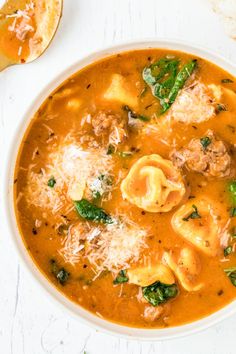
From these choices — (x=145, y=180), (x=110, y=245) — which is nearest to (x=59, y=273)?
(x=110, y=245)

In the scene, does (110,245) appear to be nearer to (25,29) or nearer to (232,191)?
(232,191)

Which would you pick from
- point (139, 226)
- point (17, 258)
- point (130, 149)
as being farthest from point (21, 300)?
point (130, 149)

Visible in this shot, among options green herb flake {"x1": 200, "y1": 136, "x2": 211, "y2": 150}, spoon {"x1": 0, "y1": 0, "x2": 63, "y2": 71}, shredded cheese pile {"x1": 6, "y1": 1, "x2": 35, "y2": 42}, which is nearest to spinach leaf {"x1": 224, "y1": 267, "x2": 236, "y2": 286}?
green herb flake {"x1": 200, "y1": 136, "x2": 211, "y2": 150}

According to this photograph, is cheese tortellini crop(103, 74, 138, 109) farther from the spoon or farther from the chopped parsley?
the chopped parsley

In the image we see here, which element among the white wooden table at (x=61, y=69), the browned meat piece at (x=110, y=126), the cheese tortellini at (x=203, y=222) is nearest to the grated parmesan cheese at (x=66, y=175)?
the browned meat piece at (x=110, y=126)

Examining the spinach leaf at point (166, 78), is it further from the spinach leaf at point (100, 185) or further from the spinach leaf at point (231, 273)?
the spinach leaf at point (231, 273)
